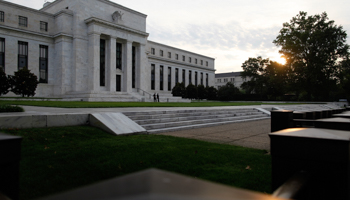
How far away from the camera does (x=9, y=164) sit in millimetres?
2301

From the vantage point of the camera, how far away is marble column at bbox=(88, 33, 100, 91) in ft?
130

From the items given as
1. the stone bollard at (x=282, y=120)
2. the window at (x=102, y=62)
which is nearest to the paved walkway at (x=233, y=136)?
the stone bollard at (x=282, y=120)

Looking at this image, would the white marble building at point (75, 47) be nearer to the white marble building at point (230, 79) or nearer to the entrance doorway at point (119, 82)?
the entrance doorway at point (119, 82)

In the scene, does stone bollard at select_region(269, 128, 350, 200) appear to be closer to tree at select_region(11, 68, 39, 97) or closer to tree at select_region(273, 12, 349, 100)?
tree at select_region(11, 68, 39, 97)

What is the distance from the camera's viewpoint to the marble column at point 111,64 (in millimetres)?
41906

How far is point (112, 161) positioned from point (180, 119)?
25.7 ft

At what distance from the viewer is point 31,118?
23.7 ft

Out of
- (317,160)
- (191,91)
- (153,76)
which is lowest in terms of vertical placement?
(317,160)

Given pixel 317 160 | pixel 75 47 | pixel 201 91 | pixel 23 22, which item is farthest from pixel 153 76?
pixel 317 160

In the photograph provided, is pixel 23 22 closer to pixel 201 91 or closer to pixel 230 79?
pixel 201 91

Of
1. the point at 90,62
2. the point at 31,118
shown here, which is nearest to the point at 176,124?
the point at 31,118

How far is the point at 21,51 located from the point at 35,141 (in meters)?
38.9

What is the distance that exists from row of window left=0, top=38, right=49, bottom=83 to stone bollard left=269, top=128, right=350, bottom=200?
4164 cm

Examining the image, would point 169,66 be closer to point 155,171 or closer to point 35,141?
point 35,141
